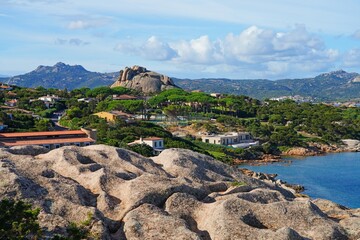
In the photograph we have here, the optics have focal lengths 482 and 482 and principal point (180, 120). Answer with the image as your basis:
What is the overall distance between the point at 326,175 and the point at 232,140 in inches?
1139

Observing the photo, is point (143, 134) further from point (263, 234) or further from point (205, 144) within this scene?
point (263, 234)

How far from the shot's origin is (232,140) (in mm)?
100000

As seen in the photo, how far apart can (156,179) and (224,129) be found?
297 ft

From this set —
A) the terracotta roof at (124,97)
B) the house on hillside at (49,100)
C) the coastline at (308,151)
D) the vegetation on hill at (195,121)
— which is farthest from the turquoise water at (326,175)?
the terracotta roof at (124,97)

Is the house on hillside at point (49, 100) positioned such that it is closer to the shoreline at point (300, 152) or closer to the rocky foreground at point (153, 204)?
the shoreline at point (300, 152)

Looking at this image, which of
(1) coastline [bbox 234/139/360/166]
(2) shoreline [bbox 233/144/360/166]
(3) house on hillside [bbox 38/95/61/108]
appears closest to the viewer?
(2) shoreline [bbox 233/144/360/166]

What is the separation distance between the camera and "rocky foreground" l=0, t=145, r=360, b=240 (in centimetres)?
1900

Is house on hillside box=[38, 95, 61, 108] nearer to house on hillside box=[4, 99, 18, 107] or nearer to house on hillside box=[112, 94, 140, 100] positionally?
house on hillside box=[4, 99, 18, 107]

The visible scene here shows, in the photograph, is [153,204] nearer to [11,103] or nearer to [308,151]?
[308,151]

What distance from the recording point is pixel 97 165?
82.5 ft

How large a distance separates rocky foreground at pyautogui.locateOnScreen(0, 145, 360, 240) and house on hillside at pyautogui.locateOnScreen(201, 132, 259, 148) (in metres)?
71.6

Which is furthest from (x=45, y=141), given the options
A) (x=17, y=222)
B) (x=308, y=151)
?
(x=308, y=151)

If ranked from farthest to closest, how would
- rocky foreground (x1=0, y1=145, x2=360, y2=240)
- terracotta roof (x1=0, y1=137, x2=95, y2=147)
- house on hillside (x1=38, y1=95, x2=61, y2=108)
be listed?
house on hillside (x1=38, y1=95, x2=61, y2=108), terracotta roof (x1=0, y1=137, x2=95, y2=147), rocky foreground (x1=0, y1=145, x2=360, y2=240)

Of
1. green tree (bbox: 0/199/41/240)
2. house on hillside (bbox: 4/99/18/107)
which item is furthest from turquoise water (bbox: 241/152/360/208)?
house on hillside (bbox: 4/99/18/107)
